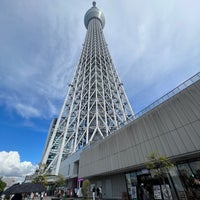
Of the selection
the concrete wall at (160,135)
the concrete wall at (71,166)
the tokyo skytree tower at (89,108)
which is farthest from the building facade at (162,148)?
the tokyo skytree tower at (89,108)

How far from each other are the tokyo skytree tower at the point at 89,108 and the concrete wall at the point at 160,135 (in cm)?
1519

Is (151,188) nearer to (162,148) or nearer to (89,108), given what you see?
(162,148)

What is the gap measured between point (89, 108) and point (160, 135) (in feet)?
95.2

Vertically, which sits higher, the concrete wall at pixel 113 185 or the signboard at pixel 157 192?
the concrete wall at pixel 113 185

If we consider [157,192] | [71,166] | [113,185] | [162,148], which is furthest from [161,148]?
[71,166]

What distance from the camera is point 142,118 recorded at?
1316 cm

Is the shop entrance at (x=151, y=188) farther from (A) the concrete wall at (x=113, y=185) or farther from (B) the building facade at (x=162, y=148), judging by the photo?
(A) the concrete wall at (x=113, y=185)

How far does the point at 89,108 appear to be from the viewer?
3875 cm

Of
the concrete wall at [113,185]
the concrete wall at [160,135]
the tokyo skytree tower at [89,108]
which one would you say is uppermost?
the tokyo skytree tower at [89,108]

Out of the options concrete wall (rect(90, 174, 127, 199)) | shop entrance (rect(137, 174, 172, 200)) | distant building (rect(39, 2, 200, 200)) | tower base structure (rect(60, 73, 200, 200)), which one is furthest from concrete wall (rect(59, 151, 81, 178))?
shop entrance (rect(137, 174, 172, 200))

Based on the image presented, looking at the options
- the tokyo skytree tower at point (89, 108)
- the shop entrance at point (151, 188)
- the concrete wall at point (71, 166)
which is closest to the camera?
the shop entrance at point (151, 188)

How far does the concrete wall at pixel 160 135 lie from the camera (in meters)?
9.19

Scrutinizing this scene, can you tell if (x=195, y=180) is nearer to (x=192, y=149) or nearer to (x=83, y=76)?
(x=192, y=149)

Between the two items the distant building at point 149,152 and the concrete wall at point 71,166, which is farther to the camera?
the concrete wall at point 71,166
